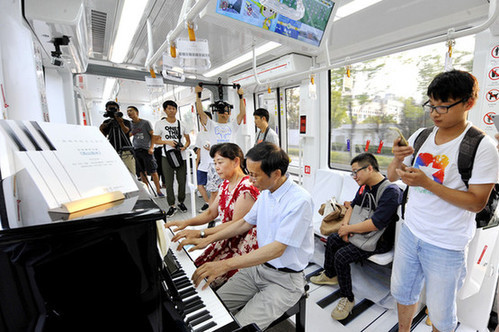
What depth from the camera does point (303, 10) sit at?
149 centimetres

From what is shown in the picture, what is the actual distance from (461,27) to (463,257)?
87.7 inches

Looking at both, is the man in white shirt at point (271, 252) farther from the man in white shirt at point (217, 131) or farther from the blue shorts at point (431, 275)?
the man in white shirt at point (217, 131)

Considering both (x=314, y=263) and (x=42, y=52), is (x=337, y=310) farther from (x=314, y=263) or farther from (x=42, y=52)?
(x=42, y=52)

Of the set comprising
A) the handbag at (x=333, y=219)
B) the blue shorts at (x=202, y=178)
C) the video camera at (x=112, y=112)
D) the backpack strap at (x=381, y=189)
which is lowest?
the handbag at (x=333, y=219)

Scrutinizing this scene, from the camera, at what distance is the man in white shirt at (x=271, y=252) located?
121 cm

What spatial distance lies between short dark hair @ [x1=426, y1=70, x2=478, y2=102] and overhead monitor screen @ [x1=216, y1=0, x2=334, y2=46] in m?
0.88

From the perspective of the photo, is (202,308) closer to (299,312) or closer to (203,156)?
(299,312)

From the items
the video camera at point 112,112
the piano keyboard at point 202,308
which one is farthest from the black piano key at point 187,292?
the video camera at point 112,112

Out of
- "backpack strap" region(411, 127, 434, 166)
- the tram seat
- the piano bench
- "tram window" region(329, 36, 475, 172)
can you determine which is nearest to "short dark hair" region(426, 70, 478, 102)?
"backpack strap" region(411, 127, 434, 166)

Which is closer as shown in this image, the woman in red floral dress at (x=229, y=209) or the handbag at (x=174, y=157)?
the woman in red floral dress at (x=229, y=209)

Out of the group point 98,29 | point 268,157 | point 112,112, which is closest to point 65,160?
point 268,157

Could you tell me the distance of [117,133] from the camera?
3844 mm

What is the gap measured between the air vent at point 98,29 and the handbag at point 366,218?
315 centimetres

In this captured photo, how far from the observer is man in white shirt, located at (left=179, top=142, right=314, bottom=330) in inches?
47.4
